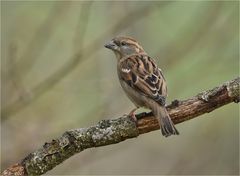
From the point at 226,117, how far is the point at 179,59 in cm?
129

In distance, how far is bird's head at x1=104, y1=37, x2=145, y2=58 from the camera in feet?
23.8

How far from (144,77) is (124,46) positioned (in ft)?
3.12

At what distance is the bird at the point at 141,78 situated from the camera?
18.2ft

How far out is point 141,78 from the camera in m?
6.48

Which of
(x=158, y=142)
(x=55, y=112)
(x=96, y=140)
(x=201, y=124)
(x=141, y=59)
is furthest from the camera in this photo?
(x=158, y=142)

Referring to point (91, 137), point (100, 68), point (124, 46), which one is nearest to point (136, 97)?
point (124, 46)

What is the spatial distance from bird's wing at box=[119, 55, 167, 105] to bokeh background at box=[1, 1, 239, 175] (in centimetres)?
44

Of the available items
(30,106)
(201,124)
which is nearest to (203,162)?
(201,124)

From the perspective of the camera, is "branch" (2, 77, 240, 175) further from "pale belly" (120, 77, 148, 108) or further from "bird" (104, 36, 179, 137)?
"pale belly" (120, 77, 148, 108)

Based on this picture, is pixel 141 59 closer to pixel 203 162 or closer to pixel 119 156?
pixel 203 162

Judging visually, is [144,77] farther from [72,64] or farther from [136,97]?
[72,64]

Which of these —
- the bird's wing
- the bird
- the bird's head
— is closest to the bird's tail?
the bird

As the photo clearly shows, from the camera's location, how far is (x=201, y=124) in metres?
8.27

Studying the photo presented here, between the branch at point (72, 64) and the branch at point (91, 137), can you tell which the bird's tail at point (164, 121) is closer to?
the branch at point (91, 137)
